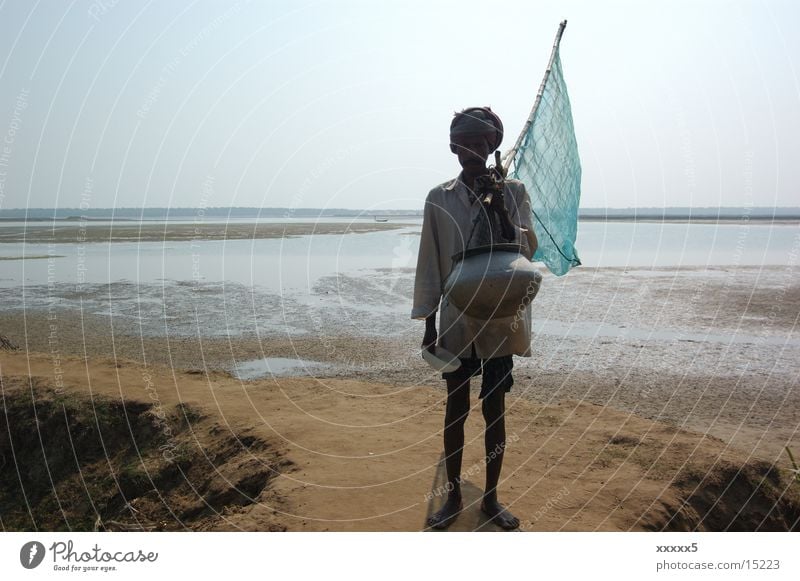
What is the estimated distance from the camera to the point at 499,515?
11.9 feet

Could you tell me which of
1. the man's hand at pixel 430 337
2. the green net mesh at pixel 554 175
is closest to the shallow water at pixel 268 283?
the green net mesh at pixel 554 175

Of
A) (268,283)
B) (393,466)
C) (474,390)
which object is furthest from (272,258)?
(393,466)

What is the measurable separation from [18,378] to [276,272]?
10942 millimetres

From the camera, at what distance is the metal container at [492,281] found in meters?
3.18

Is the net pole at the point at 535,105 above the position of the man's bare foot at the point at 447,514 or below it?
above

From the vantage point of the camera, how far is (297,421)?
218 inches

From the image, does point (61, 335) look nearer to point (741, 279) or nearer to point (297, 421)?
point (297, 421)

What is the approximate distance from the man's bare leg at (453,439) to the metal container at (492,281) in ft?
1.68

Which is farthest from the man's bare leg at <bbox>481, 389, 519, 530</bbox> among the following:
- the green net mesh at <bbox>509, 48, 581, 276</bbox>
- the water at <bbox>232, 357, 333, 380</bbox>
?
the water at <bbox>232, 357, 333, 380</bbox>

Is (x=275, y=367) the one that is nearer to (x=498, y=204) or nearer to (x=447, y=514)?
(x=447, y=514)

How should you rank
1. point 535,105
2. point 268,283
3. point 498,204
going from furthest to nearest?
point 268,283 → point 535,105 → point 498,204

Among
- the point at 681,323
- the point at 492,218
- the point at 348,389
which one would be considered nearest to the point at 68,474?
the point at 348,389

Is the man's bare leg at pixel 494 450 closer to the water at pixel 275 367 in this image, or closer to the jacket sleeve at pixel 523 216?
the jacket sleeve at pixel 523 216

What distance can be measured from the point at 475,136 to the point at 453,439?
170cm
